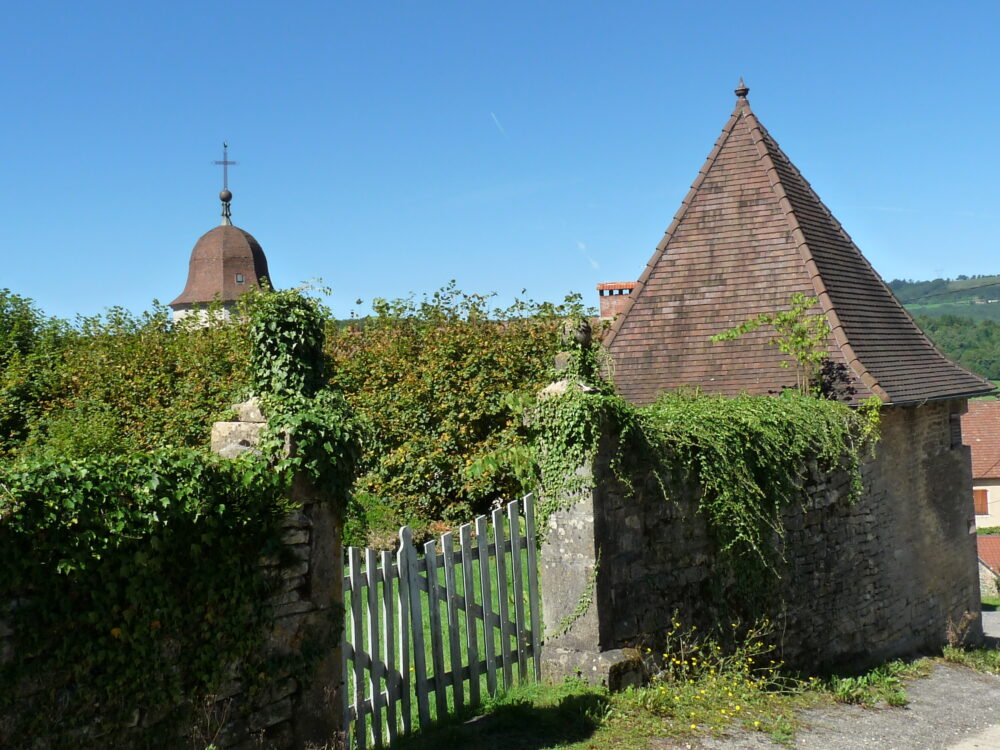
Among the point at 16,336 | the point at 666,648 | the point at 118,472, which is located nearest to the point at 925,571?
the point at 666,648

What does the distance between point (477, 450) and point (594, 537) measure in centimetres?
559

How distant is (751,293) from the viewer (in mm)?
12164

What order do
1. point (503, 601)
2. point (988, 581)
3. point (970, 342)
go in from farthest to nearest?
point (970, 342) → point (988, 581) → point (503, 601)

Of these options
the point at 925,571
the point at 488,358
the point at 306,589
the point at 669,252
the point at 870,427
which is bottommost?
the point at 925,571

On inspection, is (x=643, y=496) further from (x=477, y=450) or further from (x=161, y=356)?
(x=161, y=356)

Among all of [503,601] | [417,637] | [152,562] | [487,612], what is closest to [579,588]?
[503,601]

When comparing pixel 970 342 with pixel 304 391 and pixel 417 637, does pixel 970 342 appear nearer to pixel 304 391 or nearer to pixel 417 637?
pixel 417 637

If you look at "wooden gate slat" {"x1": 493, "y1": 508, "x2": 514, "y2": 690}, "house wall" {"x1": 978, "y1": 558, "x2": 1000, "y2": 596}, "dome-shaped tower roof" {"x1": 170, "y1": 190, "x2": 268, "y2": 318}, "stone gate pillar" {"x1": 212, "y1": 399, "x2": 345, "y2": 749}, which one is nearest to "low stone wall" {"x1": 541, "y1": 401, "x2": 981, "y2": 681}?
"wooden gate slat" {"x1": 493, "y1": 508, "x2": 514, "y2": 690}

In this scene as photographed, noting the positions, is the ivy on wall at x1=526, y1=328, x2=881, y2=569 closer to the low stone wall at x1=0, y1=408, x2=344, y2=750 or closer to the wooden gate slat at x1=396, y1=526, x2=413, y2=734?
the wooden gate slat at x1=396, y1=526, x2=413, y2=734

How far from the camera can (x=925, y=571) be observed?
12.2 metres

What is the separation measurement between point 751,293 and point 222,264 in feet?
103

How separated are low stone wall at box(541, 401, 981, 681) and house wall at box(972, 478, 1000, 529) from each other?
35.5 meters

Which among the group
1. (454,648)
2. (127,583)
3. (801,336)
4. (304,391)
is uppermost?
(801,336)

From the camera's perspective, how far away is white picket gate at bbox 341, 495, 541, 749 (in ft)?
18.5
